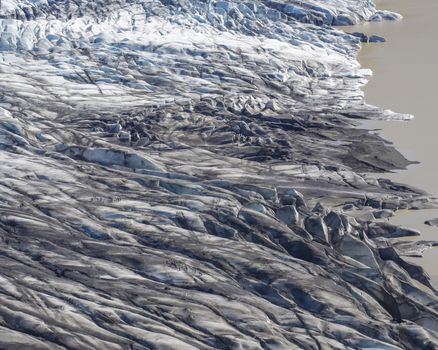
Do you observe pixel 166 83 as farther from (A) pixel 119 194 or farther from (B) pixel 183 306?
(B) pixel 183 306

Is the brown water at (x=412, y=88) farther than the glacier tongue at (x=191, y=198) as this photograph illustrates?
Yes

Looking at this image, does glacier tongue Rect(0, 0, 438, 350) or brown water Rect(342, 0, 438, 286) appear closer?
glacier tongue Rect(0, 0, 438, 350)

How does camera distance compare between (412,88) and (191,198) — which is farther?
(412,88)

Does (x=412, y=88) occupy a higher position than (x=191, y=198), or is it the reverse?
(x=191, y=198)

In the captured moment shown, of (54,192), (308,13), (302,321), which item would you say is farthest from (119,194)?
(308,13)
